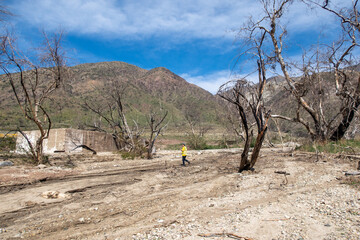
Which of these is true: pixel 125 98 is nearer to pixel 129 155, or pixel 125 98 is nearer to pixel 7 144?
pixel 7 144

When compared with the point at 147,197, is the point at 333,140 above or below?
above

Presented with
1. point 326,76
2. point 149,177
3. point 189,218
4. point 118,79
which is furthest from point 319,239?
point 118,79

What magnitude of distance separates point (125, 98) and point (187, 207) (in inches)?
2158

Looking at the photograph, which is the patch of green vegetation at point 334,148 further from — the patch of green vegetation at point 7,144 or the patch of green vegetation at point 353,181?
the patch of green vegetation at point 7,144

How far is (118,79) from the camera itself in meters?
17.7

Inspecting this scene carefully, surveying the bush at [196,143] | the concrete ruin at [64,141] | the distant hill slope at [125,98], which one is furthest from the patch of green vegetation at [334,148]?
the concrete ruin at [64,141]

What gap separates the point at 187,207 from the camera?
5363 mm

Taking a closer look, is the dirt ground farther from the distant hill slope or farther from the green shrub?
the green shrub

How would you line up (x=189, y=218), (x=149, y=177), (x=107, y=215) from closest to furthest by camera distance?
(x=189, y=218), (x=107, y=215), (x=149, y=177)

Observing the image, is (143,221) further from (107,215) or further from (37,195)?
(37,195)

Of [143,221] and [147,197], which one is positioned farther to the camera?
[147,197]

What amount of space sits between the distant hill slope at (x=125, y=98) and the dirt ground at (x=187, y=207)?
492 centimetres

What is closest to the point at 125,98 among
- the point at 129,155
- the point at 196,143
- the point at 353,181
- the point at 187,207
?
the point at 196,143

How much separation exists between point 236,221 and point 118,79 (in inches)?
591
